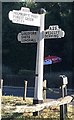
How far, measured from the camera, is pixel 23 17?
29.2 feet

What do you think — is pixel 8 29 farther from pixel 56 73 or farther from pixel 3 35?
pixel 56 73

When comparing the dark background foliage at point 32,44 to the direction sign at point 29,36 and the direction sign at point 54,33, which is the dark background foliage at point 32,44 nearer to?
the direction sign at point 29,36

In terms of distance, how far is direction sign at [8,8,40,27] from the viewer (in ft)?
28.3

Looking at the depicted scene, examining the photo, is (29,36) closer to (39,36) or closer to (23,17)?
(39,36)

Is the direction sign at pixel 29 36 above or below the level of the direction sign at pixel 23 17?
below

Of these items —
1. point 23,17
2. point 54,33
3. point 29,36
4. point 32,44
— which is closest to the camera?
point 23,17

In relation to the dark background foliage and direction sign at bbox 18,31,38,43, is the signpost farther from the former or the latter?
the dark background foliage

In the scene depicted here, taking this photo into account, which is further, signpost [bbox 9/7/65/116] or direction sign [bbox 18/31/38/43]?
direction sign [bbox 18/31/38/43]

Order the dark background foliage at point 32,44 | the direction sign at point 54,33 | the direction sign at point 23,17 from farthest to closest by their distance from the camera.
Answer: the dark background foliage at point 32,44 < the direction sign at point 54,33 < the direction sign at point 23,17

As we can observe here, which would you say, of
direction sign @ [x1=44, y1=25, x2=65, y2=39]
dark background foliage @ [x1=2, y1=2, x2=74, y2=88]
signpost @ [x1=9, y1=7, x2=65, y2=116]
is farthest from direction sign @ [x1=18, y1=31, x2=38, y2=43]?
dark background foliage @ [x1=2, y1=2, x2=74, y2=88]

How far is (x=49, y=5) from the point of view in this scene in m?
28.0

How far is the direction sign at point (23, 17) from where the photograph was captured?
8633mm

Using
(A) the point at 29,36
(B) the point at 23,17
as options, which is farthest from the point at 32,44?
(B) the point at 23,17

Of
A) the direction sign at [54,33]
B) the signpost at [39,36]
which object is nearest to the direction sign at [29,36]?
the signpost at [39,36]
